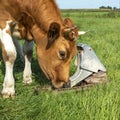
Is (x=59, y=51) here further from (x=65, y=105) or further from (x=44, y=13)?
(x=65, y=105)

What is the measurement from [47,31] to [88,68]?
1.12 metres

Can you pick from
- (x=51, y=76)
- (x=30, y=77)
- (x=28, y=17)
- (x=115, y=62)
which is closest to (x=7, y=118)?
(x=51, y=76)

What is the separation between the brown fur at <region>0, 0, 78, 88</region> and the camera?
6.38 m

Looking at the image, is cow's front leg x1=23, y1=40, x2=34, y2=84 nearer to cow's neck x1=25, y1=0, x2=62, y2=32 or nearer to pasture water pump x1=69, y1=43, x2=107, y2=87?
pasture water pump x1=69, y1=43, x2=107, y2=87

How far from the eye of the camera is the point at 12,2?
266 inches

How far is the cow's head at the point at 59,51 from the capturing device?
6301 mm

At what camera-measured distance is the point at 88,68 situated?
282 inches

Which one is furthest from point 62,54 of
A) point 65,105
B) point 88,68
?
point 65,105

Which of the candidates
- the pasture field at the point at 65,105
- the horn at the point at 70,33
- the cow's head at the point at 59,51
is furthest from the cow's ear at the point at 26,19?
the pasture field at the point at 65,105

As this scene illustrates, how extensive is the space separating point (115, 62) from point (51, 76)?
350 cm

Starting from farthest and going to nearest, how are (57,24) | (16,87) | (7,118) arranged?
1. (16,87)
2. (57,24)
3. (7,118)

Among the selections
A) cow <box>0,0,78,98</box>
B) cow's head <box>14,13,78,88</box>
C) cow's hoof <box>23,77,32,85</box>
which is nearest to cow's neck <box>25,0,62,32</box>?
cow <box>0,0,78,98</box>

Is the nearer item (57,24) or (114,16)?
(57,24)

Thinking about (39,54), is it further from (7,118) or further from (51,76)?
(7,118)
